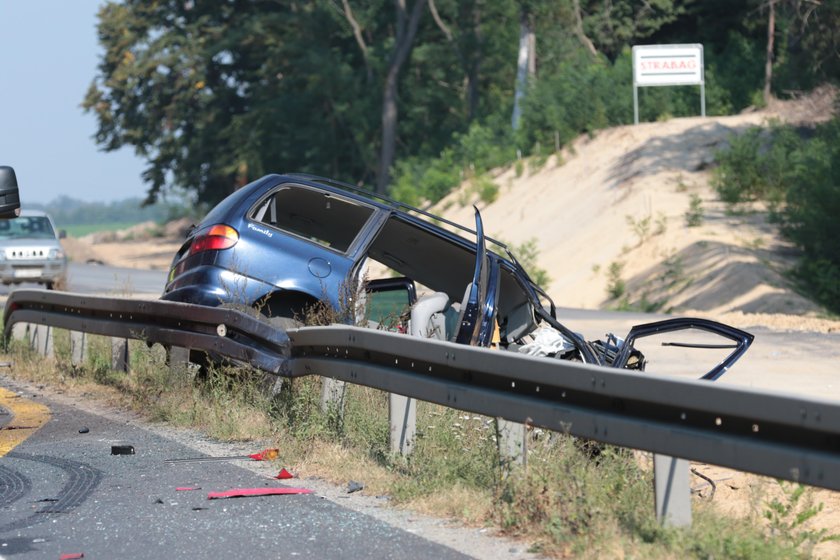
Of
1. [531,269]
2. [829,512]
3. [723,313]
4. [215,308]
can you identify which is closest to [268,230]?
[215,308]

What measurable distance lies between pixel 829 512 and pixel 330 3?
1970 inches

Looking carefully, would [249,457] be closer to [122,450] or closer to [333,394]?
[333,394]

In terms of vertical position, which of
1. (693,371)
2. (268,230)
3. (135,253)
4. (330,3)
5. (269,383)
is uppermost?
(330,3)

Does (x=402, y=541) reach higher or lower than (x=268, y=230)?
lower

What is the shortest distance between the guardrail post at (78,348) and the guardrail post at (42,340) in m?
0.67

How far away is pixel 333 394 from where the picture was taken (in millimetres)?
8953

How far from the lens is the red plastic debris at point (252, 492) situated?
7.43 meters

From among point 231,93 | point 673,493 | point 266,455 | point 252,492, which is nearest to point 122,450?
point 266,455

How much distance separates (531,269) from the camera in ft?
97.4

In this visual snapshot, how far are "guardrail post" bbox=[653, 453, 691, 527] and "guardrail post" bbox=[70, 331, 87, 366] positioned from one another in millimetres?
8320

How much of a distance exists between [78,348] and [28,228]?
18.3 m

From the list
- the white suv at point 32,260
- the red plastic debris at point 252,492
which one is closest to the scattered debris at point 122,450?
the red plastic debris at point 252,492

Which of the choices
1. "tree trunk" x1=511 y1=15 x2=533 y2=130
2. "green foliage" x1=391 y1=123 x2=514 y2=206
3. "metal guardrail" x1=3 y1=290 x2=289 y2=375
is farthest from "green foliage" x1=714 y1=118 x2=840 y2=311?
"metal guardrail" x1=3 y1=290 x2=289 y2=375

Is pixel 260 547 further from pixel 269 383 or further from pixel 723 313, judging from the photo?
pixel 723 313
